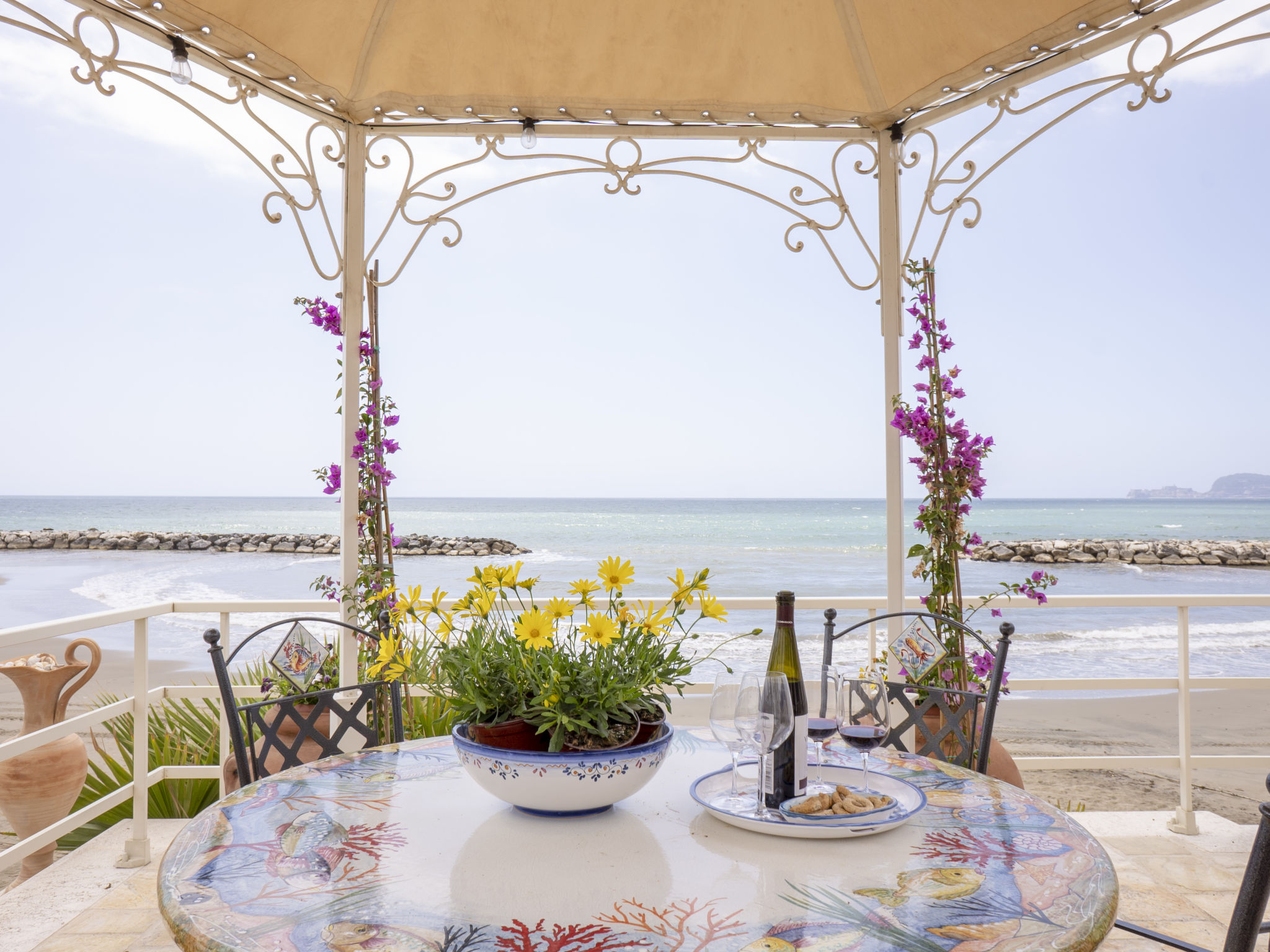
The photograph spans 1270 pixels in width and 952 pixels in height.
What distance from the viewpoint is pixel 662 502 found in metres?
28.4

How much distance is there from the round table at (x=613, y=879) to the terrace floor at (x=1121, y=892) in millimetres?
1412

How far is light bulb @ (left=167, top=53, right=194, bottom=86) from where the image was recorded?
2404mm

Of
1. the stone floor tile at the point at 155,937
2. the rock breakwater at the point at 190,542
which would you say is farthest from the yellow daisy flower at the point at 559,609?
the rock breakwater at the point at 190,542

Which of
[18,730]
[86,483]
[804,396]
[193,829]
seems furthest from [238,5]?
[86,483]

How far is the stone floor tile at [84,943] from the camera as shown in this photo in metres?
Result: 2.27

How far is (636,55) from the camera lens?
9.25 feet

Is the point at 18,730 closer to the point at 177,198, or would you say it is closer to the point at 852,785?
the point at 852,785

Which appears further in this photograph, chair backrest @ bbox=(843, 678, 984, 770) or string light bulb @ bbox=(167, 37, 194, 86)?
string light bulb @ bbox=(167, 37, 194, 86)

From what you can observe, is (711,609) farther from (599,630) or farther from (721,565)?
(721,565)

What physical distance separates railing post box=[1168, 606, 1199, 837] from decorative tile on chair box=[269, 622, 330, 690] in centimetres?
289

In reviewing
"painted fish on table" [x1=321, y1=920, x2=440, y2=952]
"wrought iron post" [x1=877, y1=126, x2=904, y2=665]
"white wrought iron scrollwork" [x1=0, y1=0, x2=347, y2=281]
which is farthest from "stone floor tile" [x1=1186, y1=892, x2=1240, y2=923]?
"white wrought iron scrollwork" [x1=0, y1=0, x2=347, y2=281]

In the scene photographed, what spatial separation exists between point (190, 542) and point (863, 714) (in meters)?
23.1

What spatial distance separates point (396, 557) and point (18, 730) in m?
11.5

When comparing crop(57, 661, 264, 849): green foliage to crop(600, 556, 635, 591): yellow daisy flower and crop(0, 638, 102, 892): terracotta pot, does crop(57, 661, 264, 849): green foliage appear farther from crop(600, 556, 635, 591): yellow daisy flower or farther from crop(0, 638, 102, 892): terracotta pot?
crop(600, 556, 635, 591): yellow daisy flower
